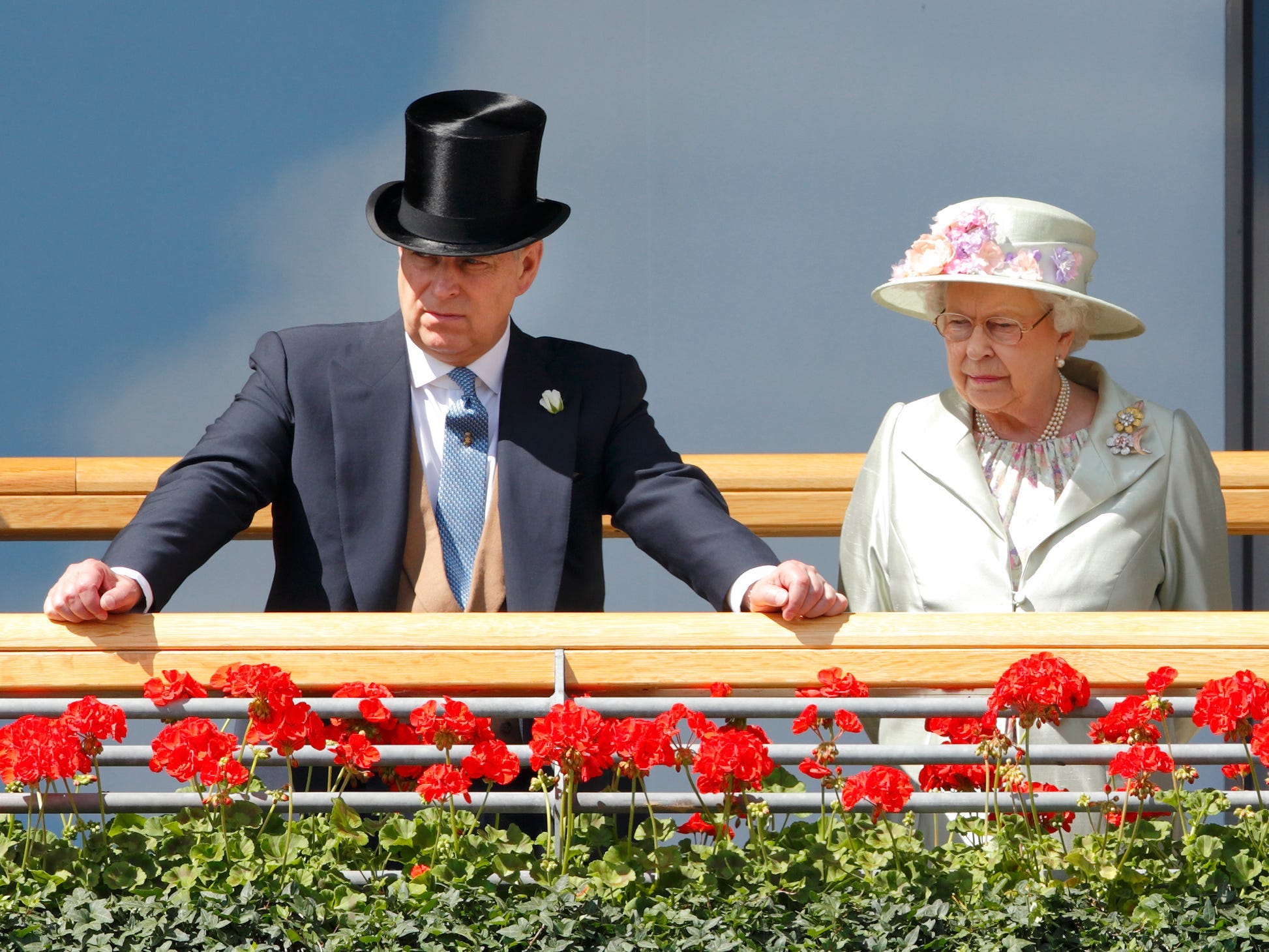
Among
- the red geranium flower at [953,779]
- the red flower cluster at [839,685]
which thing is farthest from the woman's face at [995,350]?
the red flower cluster at [839,685]

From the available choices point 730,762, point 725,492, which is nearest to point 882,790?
point 730,762

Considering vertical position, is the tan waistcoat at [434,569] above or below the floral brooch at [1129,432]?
below

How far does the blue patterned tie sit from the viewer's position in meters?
3.22

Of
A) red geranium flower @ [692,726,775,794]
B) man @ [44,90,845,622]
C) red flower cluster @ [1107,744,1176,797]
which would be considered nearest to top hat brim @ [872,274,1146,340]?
man @ [44,90,845,622]

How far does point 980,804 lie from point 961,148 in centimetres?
325

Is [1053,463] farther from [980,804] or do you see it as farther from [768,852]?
[768,852]

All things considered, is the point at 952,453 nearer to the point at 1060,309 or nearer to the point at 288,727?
the point at 1060,309

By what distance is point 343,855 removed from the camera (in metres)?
2.43

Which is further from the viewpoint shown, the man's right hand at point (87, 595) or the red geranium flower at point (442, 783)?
the man's right hand at point (87, 595)

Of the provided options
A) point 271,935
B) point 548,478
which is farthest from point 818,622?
point 271,935

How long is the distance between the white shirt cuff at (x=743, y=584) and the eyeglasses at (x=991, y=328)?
A: 0.76 metres

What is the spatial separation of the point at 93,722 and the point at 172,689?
153 millimetres

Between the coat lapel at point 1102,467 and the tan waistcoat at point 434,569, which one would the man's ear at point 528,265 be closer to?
the tan waistcoat at point 434,569

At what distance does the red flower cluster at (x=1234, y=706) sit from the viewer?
2.41 m
